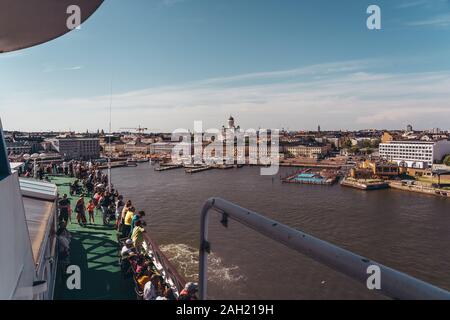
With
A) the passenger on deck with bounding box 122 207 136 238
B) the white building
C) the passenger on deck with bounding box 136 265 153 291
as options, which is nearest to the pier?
the white building

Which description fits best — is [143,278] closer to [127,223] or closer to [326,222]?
[127,223]

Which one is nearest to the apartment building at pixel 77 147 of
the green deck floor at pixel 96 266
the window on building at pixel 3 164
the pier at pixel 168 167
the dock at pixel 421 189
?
the pier at pixel 168 167

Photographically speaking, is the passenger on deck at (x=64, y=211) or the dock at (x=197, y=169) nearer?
the passenger on deck at (x=64, y=211)

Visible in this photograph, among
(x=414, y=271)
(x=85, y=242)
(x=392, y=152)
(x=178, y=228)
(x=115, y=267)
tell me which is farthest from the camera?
A: (x=392, y=152)

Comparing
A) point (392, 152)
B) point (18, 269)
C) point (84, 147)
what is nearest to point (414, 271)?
point (18, 269)

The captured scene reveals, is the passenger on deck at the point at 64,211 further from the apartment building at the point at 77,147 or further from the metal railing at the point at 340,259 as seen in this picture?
the apartment building at the point at 77,147

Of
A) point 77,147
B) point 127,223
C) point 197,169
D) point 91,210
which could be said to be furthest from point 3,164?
point 77,147

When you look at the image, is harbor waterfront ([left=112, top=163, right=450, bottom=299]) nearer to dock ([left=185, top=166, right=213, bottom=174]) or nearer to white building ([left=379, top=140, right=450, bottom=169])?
dock ([left=185, top=166, right=213, bottom=174])
